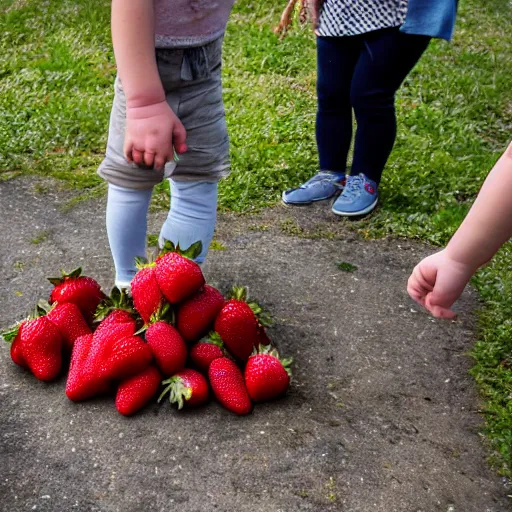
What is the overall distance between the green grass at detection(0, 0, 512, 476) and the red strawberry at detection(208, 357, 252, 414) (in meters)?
0.71

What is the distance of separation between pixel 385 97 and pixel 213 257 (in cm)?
103

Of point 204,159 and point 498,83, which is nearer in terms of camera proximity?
point 204,159

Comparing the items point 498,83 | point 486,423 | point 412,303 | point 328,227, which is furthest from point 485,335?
point 498,83

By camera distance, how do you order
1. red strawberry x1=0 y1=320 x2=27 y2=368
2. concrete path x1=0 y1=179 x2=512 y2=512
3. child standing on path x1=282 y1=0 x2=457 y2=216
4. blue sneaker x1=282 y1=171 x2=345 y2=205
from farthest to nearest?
blue sneaker x1=282 y1=171 x2=345 y2=205
child standing on path x1=282 y1=0 x2=457 y2=216
red strawberry x1=0 y1=320 x2=27 y2=368
concrete path x1=0 y1=179 x2=512 y2=512

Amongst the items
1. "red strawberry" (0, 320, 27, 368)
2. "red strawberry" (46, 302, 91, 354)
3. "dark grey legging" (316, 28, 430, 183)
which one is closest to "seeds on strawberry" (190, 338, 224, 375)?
"red strawberry" (46, 302, 91, 354)

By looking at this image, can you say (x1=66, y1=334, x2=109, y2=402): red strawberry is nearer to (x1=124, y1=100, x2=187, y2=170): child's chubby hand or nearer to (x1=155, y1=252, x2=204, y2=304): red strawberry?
(x1=155, y1=252, x2=204, y2=304): red strawberry

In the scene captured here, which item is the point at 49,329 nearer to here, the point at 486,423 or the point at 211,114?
the point at 211,114

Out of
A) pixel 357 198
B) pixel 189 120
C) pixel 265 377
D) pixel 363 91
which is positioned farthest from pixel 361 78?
pixel 265 377

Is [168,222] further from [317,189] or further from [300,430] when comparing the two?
[317,189]

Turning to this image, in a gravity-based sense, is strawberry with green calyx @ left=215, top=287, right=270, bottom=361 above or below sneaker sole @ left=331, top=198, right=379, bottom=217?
above

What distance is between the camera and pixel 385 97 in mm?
3527

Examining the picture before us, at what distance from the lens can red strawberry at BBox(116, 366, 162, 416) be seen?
7.55 ft

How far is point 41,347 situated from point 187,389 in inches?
18.3

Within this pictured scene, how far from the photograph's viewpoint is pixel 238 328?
2387mm
